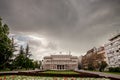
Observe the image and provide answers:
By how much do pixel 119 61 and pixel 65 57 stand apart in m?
59.7

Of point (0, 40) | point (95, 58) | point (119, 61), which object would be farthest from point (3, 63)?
point (95, 58)

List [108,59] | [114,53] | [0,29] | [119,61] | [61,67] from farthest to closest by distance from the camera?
[61,67], [108,59], [114,53], [119,61], [0,29]

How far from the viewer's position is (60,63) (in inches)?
4390

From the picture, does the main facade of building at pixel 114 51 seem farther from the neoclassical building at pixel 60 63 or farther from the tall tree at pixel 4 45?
the neoclassical building at pixel 60 63

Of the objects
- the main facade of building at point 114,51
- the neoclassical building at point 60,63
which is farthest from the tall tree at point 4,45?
the neoclassical building at point 60,63

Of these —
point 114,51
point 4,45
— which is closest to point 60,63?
point 114,51

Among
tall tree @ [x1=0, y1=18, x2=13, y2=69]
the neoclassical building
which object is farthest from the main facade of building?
the neoclassical building

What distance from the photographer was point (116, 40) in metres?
59.3

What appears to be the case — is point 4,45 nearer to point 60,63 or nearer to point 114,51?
point 114,51

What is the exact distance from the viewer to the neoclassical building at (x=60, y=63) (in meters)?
111

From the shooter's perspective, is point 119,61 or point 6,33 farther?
point 119,61

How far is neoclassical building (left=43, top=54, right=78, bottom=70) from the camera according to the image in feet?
364

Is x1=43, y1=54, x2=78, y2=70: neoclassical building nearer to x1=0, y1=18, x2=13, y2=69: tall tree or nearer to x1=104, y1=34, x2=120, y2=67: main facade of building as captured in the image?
x1=104, y1=34, x2=120, y2=67: main facade of building

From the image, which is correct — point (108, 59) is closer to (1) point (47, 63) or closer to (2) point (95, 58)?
(2) point (95, 58)
